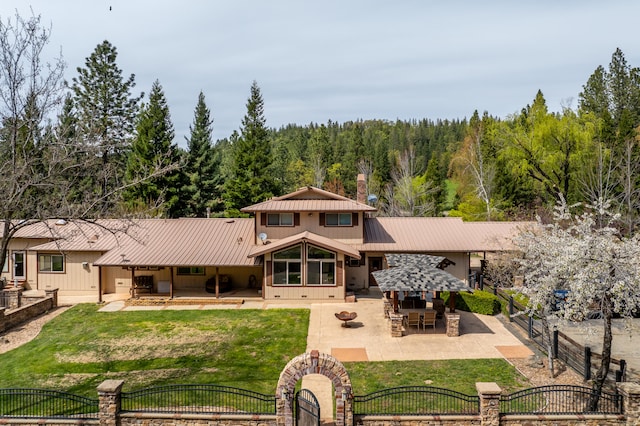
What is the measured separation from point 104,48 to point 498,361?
44929 mm

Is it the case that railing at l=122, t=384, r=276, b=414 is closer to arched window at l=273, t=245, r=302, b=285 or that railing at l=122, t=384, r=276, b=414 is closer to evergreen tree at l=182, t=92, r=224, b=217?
arched window at l=273, t=245, r=302, b=285

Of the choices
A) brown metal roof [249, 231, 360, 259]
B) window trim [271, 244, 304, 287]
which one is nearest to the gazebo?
brown metal roof [249, 231, 360, 259]

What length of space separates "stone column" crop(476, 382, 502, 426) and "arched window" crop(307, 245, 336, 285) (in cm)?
1391

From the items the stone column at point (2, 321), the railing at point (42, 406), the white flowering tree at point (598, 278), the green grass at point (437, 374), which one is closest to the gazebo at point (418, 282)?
the green grass at point (437, 374)

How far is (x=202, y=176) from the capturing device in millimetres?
50500

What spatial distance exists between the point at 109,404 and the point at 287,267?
A: 46.3ft

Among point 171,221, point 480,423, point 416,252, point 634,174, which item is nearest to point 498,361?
point 480,423

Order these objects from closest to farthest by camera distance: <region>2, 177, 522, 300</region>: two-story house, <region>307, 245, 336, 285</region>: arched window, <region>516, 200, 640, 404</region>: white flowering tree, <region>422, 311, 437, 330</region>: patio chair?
<region>516, 200, 640, 404</region>: white flowering tree, <region>422, 311, 437, 330</region>: patio chair, <region>307, 245, 336, 285</region>: arched window, <region>2, 177, 522, 300</region>: two-story house

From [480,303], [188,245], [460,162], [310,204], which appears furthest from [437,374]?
[460,162]

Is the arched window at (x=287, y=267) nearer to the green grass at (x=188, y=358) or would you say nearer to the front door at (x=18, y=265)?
the green grass at (x=188, y=358)

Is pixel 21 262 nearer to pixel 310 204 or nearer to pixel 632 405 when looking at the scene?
pixel 310 204

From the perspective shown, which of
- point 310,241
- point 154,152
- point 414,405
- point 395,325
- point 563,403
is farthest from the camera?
point 154,152

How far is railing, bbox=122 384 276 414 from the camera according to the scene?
455 inches

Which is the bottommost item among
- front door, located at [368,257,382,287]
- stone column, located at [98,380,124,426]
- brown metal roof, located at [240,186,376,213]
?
stone column, located at [98,380,124,426]
